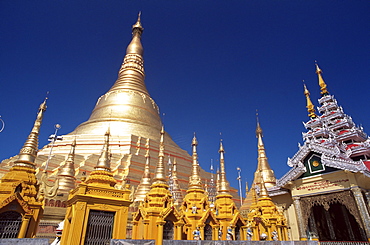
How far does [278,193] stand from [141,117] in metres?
20.0

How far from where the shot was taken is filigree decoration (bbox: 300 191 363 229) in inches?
466

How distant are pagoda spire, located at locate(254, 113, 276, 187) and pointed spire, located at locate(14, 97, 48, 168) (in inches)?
716

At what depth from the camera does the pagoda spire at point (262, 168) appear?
76.8 ft

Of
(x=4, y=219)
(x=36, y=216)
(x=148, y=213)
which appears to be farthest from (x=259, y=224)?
(x=4, y=219)

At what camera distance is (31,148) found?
1029 centimetres

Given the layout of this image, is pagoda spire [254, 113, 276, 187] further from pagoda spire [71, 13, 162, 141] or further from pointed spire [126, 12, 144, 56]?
pointed spire [126, 12, 144, 56]

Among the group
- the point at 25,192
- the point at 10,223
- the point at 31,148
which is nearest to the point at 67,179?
the point at 31,148

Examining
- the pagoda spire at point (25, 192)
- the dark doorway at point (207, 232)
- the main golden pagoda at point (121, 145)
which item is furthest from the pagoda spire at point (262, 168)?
the pagoda spire at point (25, 192)

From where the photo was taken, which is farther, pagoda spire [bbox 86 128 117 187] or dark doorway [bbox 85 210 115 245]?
pagoda spire [bbox 86 128 117 187]

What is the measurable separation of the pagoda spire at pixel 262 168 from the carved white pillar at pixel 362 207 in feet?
34.9

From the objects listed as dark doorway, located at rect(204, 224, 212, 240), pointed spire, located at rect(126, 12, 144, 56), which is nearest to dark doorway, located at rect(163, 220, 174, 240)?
dark doorway, located at rect(204, 224, 212, 240)

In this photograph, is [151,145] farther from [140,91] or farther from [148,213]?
[148,213]

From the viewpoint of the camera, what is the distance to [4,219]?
8039mm

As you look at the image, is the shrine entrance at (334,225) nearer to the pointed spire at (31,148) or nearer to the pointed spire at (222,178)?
the pointed spire at (222,178)
